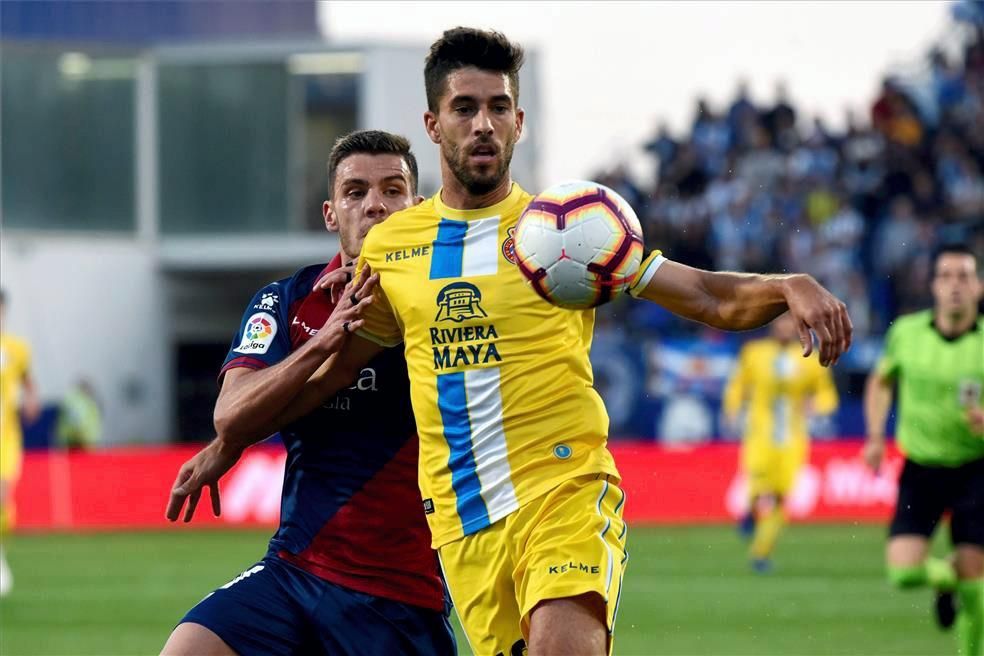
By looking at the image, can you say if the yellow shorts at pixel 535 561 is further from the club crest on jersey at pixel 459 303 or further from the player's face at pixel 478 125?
the player's face at pixel 478 125

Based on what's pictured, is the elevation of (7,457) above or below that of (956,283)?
below

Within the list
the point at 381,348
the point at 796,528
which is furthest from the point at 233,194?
the point at 381,348

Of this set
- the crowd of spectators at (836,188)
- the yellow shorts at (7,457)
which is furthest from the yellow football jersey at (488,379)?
the crowd of spectators at (836,188)

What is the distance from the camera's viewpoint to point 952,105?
2466 centimetres

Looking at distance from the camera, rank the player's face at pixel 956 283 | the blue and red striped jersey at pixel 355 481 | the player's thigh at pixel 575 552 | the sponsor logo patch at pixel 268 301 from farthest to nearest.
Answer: the player's face at pixel 956 283
the sponsor logo patch at pixel 268 301
the blue and red striped jersey at pixel 355 481
the player's thigh at pixel 575 552

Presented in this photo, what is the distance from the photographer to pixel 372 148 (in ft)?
19.7

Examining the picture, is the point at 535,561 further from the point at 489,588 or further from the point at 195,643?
the point at 195,643

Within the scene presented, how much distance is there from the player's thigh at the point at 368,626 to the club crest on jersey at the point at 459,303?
0.98m

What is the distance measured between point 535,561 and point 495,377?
57 cm

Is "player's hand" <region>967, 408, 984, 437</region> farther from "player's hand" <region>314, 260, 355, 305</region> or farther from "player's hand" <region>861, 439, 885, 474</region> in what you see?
"player's hand" <region>314, 260, 355, 305</region>

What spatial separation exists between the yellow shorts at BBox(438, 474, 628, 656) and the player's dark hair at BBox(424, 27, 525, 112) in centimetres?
124

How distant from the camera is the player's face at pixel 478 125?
205 inches

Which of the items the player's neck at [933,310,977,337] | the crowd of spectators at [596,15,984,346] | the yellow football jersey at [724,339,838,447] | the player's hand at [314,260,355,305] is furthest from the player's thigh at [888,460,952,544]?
the crowd of spectators at [596,15,984,346]

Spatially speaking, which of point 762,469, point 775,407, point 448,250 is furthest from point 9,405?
point 448,250
